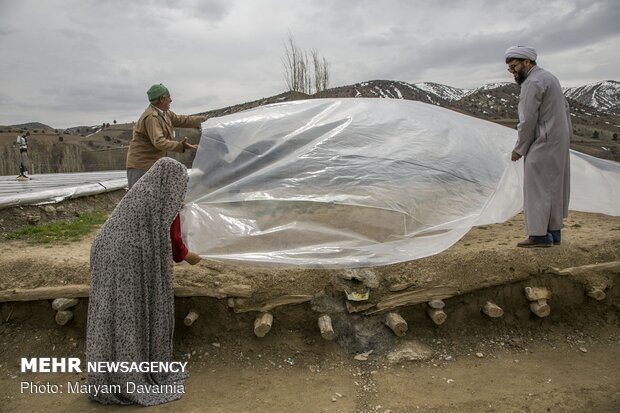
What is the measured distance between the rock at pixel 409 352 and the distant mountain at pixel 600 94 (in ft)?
154

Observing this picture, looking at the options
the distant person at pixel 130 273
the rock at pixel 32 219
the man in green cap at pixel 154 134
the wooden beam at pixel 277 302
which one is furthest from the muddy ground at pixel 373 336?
the rock at pixel 32 219

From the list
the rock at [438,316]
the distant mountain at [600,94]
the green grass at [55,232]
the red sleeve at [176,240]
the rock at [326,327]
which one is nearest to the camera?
the red sleeve at [176,240]

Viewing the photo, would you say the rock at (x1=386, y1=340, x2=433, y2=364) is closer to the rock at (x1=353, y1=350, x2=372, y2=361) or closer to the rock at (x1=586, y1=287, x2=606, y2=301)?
the rock at (x1=353, y1=350, x2=372, y2=361)

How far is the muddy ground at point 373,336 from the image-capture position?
2.65m

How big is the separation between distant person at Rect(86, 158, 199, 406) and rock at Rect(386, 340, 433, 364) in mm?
1601

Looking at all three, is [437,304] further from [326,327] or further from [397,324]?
[326,327]

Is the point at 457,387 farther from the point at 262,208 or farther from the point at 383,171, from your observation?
the point at 262,208

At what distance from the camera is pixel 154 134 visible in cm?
347

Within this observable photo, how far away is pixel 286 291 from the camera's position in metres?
3.16

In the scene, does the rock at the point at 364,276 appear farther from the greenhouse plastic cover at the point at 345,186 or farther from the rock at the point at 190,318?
the rock at the point at 190,318

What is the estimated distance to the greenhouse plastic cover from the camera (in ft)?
10.4

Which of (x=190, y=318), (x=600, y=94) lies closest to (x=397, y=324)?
(x=190, y=318)

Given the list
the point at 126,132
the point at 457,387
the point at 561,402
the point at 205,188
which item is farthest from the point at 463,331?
the point at 126,132

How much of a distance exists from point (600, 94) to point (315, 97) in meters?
45.0
